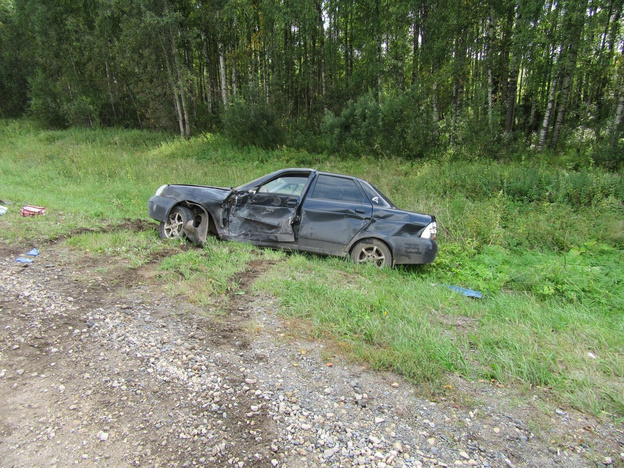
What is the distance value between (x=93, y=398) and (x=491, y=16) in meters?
18.2

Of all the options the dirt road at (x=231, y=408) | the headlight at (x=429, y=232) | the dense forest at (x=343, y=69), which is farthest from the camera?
the dense forest at (x=343, y=69)

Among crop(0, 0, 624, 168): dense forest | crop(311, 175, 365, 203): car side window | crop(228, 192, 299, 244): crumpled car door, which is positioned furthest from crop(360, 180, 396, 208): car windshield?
crop(0, 0, 624, 168): dense forest

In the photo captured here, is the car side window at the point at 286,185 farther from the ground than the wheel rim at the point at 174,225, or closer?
farther from the ground

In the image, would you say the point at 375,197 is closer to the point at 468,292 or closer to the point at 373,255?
the point at 373,255

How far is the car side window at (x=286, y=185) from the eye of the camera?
5699 mm

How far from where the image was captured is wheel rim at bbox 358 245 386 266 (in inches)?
213

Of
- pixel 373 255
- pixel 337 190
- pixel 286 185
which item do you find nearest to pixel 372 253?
pixel 373 255

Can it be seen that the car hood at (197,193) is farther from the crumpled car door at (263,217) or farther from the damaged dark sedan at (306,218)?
the crumpled car door at (263,217)

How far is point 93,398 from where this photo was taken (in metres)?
2.35

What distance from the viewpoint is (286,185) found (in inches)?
226

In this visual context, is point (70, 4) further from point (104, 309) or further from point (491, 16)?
point (104, 309)

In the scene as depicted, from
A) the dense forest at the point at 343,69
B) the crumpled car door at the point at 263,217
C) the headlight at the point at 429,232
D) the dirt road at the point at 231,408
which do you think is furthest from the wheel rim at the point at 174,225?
the dense forest at the point at 343,69

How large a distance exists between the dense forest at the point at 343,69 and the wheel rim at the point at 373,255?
8.74 metres

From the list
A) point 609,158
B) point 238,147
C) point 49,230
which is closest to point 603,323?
point 49,230
